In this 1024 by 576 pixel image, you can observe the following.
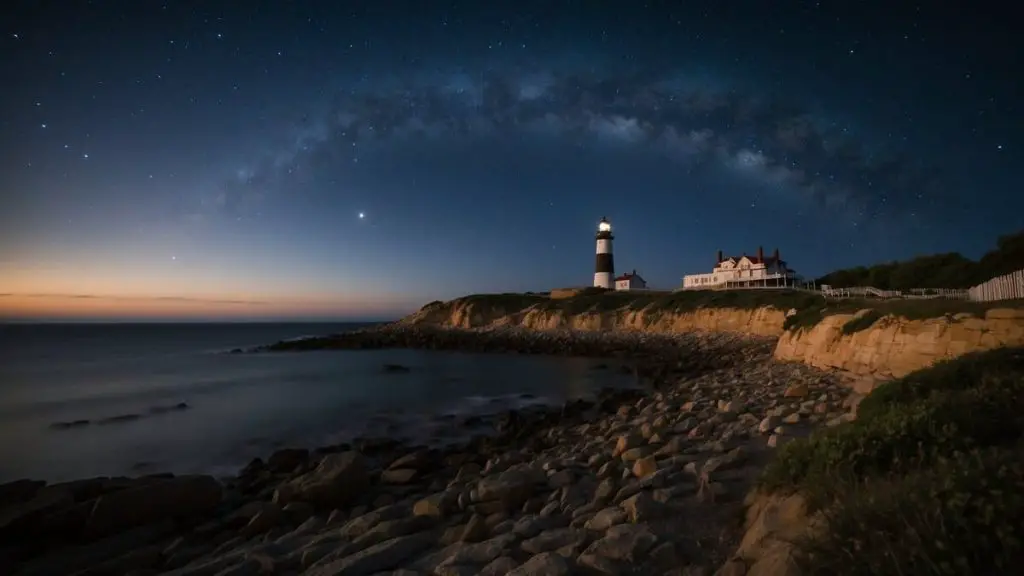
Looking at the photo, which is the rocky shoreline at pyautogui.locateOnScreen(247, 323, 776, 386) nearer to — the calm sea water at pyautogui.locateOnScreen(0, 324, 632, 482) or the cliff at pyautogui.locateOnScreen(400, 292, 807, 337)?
the cliff at pyautogui.locateOnScreen(400, 292, 807, 337)

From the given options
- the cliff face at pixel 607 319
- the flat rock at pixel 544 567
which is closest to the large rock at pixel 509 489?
the flat rock at pixel 544 567

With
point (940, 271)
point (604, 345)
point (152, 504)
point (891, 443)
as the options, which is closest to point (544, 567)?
point (891, 443)

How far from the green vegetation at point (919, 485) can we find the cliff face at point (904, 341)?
7.32 meters

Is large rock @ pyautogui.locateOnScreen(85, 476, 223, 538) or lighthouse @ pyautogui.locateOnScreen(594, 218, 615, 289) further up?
lighthouse @ pyautogui.locateOnScreen(594, 218, 615, 289)

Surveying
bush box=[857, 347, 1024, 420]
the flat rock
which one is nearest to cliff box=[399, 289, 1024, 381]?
bush box=[857, 347, 1024, 420]

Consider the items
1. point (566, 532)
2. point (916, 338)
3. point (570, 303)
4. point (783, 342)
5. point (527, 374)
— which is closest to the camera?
point (566, 532)

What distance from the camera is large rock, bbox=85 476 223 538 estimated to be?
8.02 meters

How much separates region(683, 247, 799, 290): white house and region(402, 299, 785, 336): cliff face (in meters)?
12.8

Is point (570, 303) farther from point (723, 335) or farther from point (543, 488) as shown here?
point (543, 488)

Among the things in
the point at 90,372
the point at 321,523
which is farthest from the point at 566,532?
the point at 90,372

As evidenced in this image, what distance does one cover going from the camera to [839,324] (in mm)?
18141

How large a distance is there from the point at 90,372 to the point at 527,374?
105 ft

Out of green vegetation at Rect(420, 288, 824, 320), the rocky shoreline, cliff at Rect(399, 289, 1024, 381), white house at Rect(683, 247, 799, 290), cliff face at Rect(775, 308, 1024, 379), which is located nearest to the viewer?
cliff face at Rect(775, 308, 1024, 379)

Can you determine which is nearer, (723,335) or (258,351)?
(723,335)
